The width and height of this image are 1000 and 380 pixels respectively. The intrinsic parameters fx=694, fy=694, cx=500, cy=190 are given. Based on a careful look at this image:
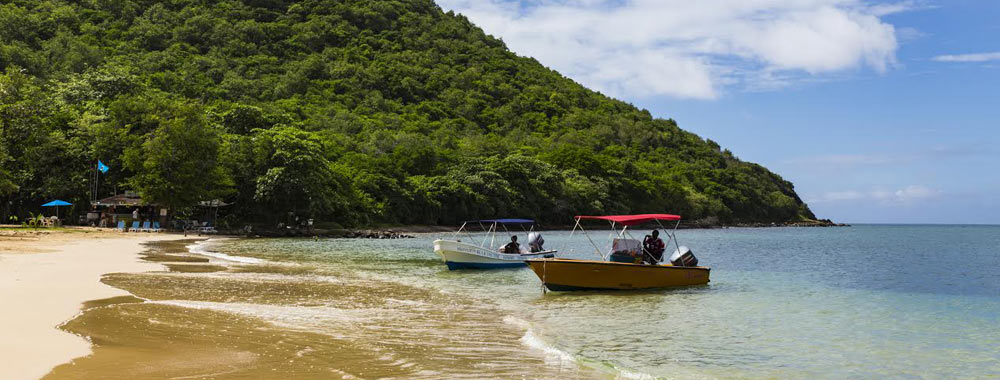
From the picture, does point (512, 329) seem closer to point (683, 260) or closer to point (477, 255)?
point (683, 260)

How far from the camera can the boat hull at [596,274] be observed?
21.6m

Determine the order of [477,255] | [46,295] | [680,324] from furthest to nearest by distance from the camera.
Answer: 1. [477,255]
2. [680,324]
3. [46,295]

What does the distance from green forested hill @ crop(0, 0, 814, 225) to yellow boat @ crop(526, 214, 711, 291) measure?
40139 mm

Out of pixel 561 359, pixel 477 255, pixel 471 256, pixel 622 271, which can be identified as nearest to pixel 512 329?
pixel 561 359

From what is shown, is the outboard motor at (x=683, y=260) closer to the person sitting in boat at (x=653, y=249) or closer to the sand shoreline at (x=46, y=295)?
the person sitting in boat at (x=653, y=249)

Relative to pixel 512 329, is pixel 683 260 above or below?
above

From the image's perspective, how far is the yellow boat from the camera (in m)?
21.7

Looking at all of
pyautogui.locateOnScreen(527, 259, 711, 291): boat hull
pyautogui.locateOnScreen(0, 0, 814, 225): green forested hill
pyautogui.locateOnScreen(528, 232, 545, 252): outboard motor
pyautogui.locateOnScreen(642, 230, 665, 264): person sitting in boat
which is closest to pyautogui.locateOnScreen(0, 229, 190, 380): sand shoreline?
pyautogui.locateOnScreen(527, 259, 711, 291): boat hull

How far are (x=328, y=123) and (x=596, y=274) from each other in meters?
88.3

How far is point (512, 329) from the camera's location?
1430 centimetres

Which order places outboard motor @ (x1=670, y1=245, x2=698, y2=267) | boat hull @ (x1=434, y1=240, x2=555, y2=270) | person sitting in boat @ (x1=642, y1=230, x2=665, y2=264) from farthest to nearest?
1. boat hull @ (x1=434, y1=240, x2=555, y2=270)
2. outboard motor @ (x1=670, y1=245, x2=698, y2=267)
3. person sitting in boat @ (x1=642, y1=230, x2=665, y2=264)

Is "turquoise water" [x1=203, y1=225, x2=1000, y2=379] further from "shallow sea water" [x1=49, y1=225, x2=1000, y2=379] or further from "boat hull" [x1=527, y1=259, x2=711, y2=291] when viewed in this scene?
"boat hull" [x1=527, y1=259, x2=711, y2=291]

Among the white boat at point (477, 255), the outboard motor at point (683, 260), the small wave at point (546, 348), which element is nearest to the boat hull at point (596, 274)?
the outboard motor at point (683, 260)

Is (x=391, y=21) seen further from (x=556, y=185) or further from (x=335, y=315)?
(x=335, y=315)
